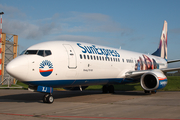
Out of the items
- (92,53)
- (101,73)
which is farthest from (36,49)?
(101,73)

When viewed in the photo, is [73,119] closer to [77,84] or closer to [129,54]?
[77,84]

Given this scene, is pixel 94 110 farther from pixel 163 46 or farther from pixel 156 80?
pixel 163 46

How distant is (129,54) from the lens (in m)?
19.2

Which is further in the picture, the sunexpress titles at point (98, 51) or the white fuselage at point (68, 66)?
the sunexpress titles at point (98, 51)

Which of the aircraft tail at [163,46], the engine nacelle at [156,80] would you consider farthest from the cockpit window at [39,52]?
the aircraft tail at [163,46]

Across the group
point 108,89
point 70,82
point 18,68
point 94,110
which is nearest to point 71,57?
point 70,82

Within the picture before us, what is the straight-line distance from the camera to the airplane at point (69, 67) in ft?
34.6

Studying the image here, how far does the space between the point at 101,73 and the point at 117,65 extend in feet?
7.90

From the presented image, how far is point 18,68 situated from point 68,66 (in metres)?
2.94

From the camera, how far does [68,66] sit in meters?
12.0

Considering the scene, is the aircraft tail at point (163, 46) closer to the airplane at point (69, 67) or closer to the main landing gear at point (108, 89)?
the airplane at point (69, 67)

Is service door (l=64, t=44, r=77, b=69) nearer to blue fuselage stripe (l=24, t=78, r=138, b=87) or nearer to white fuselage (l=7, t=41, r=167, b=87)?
white fuselage (l=7, t=41, r=167, b=87)

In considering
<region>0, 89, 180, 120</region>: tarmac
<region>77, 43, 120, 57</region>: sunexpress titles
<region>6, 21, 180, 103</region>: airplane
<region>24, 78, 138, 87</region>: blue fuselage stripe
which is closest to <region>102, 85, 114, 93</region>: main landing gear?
<region>6, 21, 180, 103</region>: airplane

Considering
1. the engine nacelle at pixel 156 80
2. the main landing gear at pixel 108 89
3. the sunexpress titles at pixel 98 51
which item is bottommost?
the main landing gear at pixel 108 89
